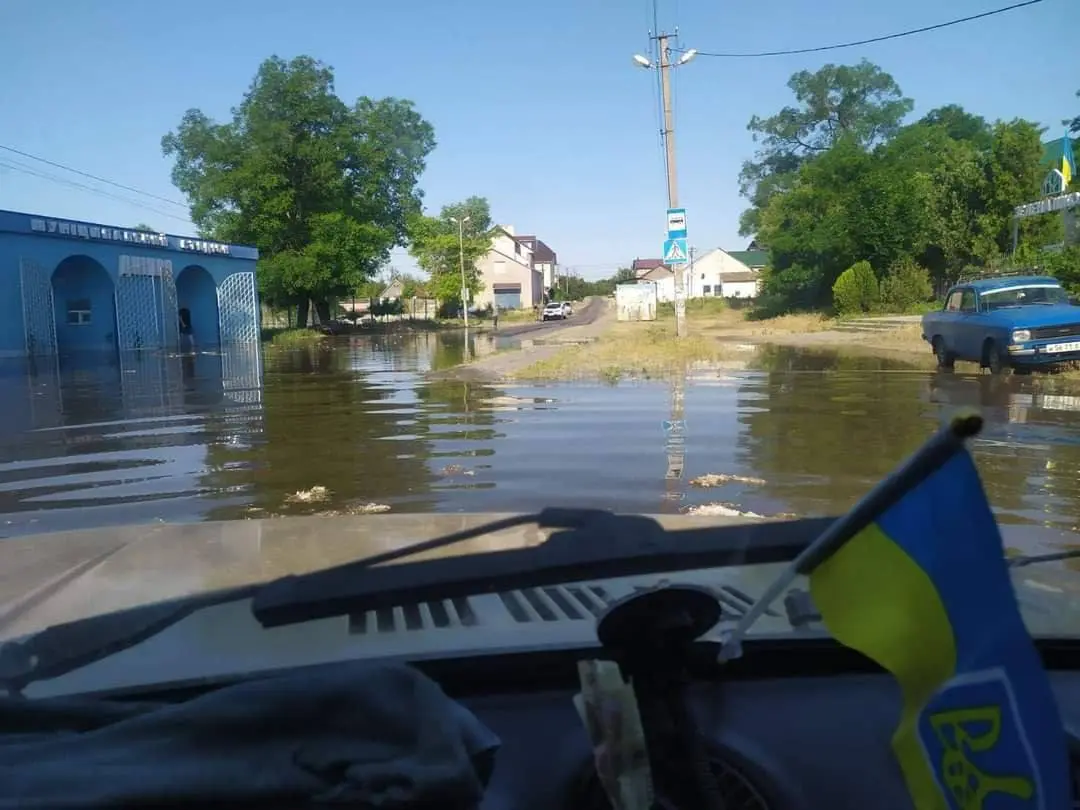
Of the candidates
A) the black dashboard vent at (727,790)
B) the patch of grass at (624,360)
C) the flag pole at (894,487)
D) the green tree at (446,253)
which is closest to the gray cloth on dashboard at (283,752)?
the black dashboard vent at (727,790)

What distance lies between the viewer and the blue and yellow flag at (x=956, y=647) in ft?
3.78

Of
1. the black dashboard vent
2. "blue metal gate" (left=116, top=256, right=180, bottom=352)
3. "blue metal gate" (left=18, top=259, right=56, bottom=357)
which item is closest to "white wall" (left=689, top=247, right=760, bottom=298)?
"blue metal gate" (left=116, top=256, right=180, bottom=352)

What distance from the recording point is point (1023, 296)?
17266 millimetres

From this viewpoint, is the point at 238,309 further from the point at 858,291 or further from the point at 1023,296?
the point at 1023,296

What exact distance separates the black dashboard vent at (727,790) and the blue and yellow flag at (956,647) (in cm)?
50

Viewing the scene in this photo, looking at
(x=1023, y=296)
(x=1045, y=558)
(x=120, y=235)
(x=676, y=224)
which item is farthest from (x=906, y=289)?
(x=1045, y=558)

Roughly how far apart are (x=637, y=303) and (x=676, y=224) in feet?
121

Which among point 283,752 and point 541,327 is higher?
point 541,327

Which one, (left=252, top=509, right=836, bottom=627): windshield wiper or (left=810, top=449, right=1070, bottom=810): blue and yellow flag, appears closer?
(left=810, top=449, right=1070, bottom=810): blue and yellow flag

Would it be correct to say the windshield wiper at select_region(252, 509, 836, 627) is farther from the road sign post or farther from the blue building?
the blue building

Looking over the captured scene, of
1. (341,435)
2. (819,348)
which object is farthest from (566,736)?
(819,348)

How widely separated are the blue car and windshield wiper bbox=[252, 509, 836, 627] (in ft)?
49.9

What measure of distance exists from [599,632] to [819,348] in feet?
88.4

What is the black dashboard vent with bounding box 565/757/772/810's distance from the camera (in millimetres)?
1666
